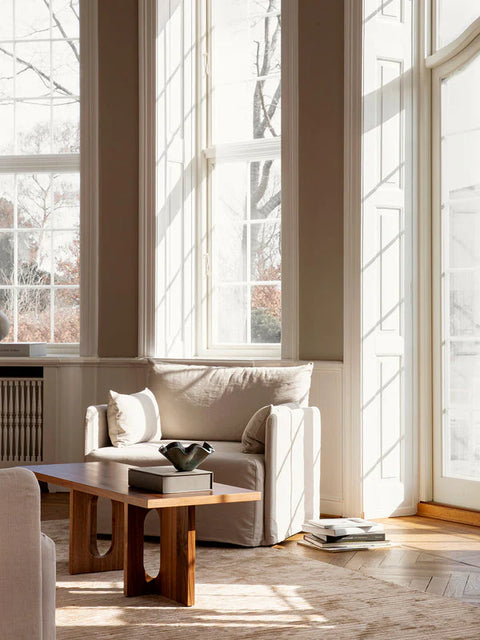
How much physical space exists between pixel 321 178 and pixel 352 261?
556mm

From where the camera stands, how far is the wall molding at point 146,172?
6.24 metres

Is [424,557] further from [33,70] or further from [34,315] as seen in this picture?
[33,70]

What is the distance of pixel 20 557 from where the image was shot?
7.57 ft

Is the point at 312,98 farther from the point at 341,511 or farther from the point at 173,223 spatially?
the point at 341,511

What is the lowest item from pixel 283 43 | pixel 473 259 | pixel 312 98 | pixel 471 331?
pixel 471 331

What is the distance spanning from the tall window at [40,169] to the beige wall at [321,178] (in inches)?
71.7

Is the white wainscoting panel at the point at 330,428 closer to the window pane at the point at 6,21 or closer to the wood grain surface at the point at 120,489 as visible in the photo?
the wood grain surface at the point at 120,489

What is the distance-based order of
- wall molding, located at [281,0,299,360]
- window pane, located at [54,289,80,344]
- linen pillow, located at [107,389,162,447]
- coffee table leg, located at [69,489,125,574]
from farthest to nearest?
window pane, located at [54,289,80,344] < wall molding, located at [281,0,299,360] < linen pillow, located at [107,389,162,447] < coffee table leg, located at [69,489,125,574]

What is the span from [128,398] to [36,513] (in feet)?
8.99

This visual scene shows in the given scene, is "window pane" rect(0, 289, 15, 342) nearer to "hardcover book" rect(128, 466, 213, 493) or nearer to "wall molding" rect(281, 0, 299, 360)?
"wall molding" rect(281, 0, 299, 360)

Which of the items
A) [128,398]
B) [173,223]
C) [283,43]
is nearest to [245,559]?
[128,398]

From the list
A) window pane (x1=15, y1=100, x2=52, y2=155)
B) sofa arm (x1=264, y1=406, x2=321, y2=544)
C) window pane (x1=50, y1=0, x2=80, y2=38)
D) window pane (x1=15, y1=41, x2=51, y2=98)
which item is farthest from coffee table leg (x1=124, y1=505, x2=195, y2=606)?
window pane (x1=50, y1=0, x2=80, y2=38)

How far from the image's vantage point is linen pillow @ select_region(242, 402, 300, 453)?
470cm

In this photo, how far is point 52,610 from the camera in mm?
2480
